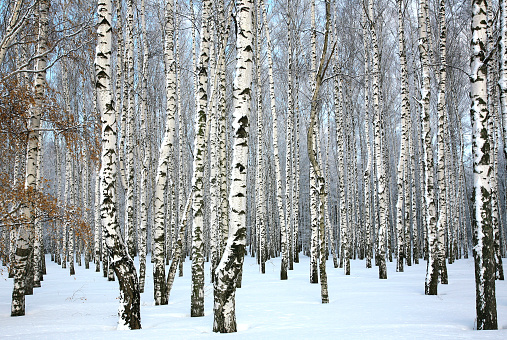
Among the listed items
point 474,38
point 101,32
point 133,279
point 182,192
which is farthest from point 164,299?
point 182,192

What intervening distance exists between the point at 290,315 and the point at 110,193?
11.5 ft

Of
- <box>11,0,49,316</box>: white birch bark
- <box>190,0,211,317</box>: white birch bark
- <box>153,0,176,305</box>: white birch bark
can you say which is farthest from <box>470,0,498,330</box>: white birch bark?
<box>11,0,49,316</box>: white birch bark

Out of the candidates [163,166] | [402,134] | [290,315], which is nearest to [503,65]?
[290,315]

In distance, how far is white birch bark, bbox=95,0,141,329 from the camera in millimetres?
5293

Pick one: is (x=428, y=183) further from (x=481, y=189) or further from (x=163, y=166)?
(x=163, y=166)

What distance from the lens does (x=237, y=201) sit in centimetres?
478

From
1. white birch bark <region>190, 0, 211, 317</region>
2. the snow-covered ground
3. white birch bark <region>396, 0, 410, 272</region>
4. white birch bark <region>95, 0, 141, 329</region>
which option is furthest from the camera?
white birch bark <region>396, 0, 410, 272</region>

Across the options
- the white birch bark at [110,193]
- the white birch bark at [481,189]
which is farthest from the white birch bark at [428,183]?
the white birch bark at [110,193]

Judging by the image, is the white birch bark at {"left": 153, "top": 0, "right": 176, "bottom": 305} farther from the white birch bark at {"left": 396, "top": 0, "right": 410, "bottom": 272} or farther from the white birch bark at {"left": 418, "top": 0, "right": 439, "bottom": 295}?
the white birch bark at {"left": 396, "top": 0, "right": 410, "bottom": 272}

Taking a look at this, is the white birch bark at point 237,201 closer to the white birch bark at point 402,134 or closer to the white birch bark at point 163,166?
the white birch bark at point 163,166

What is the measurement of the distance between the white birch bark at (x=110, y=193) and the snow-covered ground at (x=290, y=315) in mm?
351

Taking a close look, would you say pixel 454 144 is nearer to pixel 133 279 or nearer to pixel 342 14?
pixel 342 14

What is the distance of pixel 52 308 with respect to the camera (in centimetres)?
751

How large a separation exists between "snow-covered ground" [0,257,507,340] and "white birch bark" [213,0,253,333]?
348 millimetres
